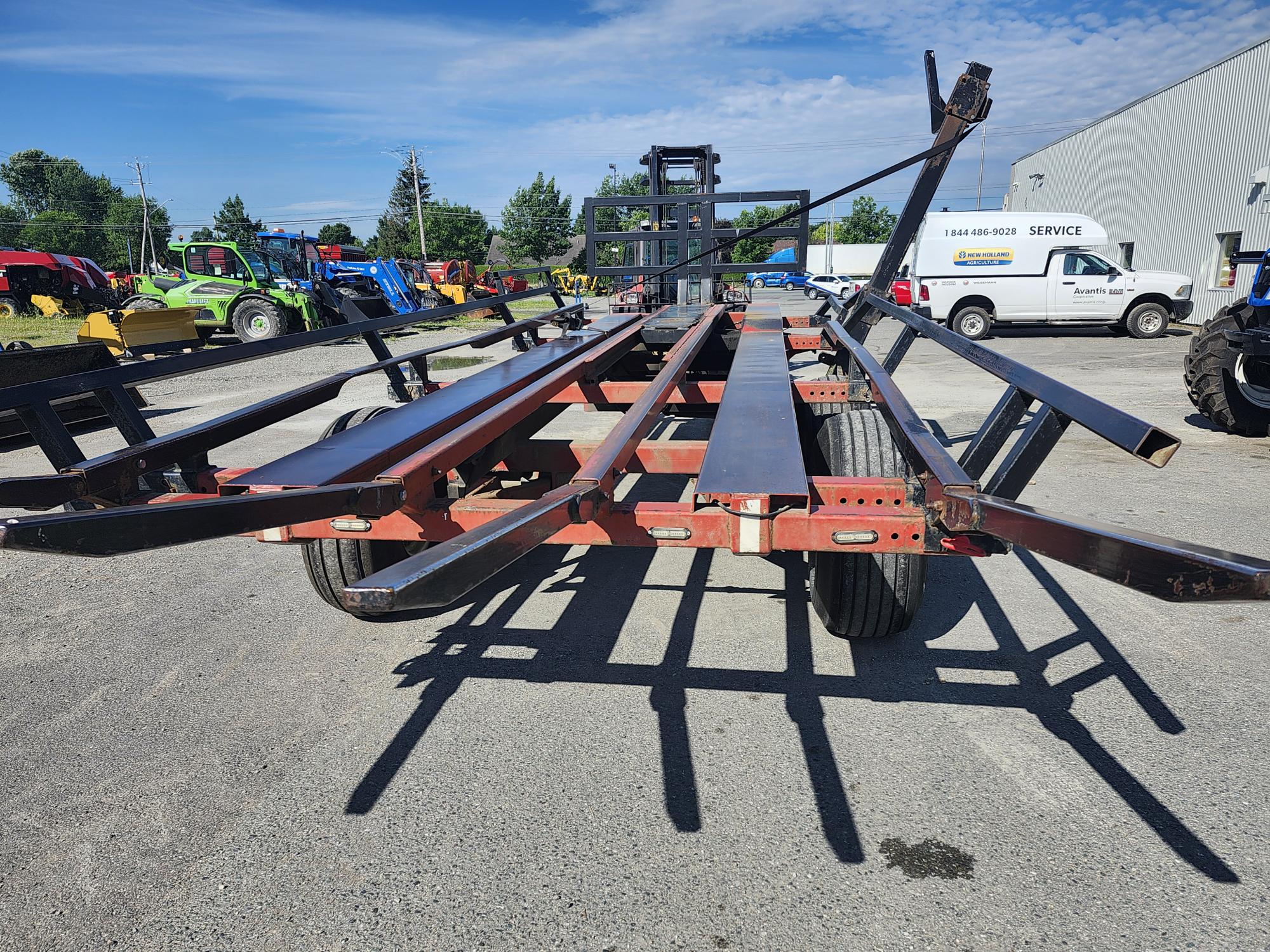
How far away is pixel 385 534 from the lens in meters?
2.66

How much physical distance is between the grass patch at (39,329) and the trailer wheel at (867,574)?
1862 cm

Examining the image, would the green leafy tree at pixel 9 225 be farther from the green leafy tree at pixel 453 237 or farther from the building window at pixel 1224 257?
the building window at pixel 1224 257

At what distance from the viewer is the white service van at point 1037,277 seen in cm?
1617

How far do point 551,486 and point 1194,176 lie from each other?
23889 millimetres

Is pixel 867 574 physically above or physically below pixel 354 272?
below

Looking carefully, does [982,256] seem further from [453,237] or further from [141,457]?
[453,237]

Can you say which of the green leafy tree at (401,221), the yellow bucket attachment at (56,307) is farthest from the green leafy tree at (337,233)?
the yellow bucket attachment at (56,307)

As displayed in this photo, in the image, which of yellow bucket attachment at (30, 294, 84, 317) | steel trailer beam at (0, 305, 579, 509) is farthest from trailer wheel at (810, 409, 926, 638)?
yellow bucket attachment at (30, 294, 84, 317)

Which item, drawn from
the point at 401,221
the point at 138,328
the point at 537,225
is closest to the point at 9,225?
the point at 401,221

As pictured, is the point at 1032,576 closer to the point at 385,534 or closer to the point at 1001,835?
the point at 1001,835

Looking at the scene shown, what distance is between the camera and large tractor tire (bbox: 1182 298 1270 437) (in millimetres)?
7246

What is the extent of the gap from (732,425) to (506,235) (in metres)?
65.3

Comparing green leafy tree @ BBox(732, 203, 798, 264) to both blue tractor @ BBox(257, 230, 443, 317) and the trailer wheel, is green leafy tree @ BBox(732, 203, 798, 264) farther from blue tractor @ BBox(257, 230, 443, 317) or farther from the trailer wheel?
the trailer wheel

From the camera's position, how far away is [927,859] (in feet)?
7.18
